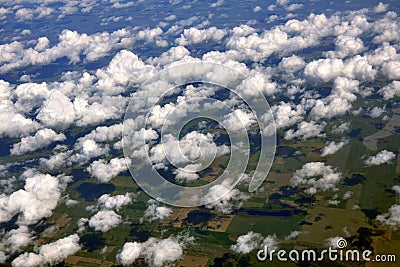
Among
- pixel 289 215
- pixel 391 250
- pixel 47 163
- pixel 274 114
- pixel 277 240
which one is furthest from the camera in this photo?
pixel 274 114

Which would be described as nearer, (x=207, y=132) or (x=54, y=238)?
(x=54, y=238)

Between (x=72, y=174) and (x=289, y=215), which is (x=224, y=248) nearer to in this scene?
(x=289, y=215)

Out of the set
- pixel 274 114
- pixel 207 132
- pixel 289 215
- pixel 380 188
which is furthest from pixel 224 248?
pixel 274 114

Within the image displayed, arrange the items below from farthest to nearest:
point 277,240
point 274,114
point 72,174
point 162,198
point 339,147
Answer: point 274,114
point 72,174
point 339,147
point 162,198
point 277,240

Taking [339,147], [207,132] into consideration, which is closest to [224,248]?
[339,147]

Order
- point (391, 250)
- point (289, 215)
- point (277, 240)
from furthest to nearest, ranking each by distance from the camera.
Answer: point (289, 215) → point (277, 240) → point (391, 250)

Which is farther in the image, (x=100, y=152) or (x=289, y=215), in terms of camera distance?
(x=100, y=152)

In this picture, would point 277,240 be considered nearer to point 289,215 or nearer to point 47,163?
point 289,215

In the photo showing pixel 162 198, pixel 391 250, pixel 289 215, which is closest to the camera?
pixel 391 250
